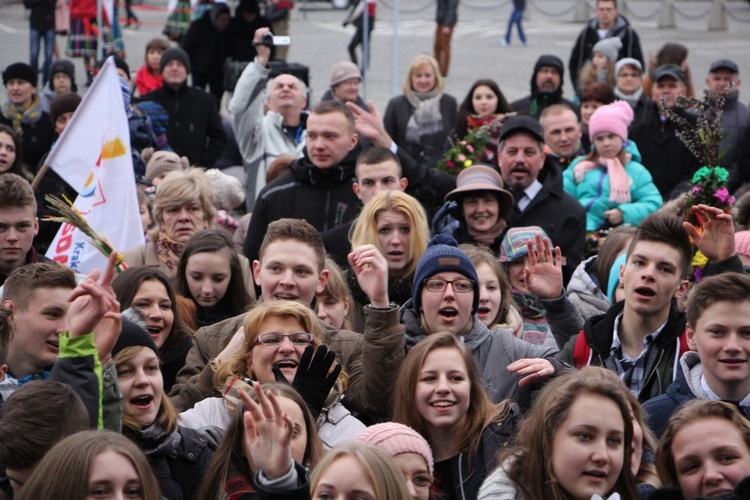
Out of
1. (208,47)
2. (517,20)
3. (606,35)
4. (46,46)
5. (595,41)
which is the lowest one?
(46,46)

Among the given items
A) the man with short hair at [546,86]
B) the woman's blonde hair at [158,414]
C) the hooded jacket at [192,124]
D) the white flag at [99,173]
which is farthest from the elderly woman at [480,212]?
the hooded jacket at [192,124]

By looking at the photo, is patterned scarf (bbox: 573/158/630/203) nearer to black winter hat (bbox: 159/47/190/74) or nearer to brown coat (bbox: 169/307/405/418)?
brown coat (bbox: 169/307/405/418)

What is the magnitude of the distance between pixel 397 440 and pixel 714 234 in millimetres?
2373

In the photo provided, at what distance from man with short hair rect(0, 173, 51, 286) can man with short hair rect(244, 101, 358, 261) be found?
1760mm

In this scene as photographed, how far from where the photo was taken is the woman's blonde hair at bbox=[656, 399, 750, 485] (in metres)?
5.09

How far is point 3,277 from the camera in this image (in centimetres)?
724

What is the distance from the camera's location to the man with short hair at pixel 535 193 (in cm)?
861

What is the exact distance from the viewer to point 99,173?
356 inches

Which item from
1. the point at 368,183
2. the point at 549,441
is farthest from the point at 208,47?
the point at 549,441

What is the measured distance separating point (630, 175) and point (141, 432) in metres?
5.59

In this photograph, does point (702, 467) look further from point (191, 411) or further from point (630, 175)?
point (630, 175)

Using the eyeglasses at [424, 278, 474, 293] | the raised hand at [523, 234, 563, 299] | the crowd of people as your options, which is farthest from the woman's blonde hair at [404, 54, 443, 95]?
the eyeglasses at [424, 278, 474, 293]

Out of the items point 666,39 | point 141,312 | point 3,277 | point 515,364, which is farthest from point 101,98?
point 666,39

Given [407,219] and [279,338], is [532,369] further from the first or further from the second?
[407,219]
